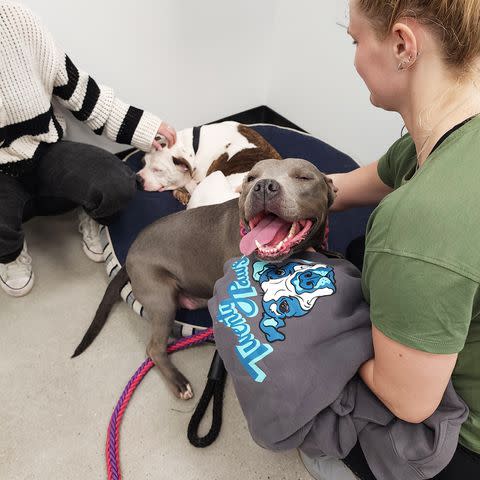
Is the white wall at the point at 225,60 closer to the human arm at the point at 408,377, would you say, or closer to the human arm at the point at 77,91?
the human arm at the point at 77,91

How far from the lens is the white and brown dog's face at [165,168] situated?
245 centimetres

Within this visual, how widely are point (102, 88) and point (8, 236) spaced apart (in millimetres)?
768

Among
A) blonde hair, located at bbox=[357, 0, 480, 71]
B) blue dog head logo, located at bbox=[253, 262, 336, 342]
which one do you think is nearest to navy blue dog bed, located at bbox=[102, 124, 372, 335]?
blue dog head logo, located at bbox=[253, 262, 336, 342]

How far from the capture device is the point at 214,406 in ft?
5.63

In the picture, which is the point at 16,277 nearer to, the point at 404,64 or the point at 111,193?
the point at 111,193

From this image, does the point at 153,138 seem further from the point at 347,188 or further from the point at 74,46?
the point at 347,188

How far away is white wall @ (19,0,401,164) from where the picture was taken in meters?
2.23

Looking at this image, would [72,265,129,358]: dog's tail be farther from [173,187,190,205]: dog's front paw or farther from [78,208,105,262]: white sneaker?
[173,187,190,205]: dog's front paw

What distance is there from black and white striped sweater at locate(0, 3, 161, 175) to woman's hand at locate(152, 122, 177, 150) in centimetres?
8

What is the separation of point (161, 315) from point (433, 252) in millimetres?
1162

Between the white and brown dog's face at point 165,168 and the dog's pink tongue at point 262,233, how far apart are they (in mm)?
1169

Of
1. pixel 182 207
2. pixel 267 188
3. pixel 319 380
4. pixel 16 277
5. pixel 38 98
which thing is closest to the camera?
pixel 319 380

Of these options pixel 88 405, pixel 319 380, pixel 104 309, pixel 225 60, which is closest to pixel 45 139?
pixel 104 309

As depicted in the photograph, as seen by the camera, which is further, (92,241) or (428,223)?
(92,241)
